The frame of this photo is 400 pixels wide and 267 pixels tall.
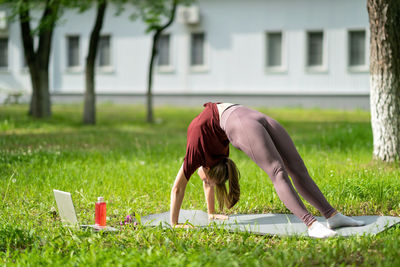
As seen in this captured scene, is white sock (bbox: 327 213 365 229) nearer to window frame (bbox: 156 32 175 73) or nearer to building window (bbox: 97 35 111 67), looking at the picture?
window frame (bbox: 156 32 175 73)

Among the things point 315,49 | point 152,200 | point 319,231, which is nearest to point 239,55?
point 315,49

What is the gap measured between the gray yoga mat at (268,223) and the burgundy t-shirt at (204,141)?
52 centimetres

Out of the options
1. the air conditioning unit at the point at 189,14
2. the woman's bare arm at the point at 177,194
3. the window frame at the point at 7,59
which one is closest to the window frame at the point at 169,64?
the air conditioning unit at the point at 189,14

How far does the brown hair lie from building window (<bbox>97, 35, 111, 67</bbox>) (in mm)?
24957

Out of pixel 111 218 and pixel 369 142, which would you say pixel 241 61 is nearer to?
pixel 369 142

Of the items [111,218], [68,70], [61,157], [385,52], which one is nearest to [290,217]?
[111,218]

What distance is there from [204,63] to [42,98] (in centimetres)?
1210

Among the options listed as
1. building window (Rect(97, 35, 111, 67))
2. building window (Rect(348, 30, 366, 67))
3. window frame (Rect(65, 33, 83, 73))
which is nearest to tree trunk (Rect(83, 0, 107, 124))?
building window (Rect(348, 30, 366, 67))

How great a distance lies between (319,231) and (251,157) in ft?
2.68

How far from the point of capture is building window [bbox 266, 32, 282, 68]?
26.2 meters

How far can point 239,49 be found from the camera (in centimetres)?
2648

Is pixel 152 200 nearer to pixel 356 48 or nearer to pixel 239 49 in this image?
pixel 356 48

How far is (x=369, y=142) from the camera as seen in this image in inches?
409

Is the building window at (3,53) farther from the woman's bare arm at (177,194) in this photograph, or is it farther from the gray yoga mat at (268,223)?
the woman's bare arm at (177,194)
